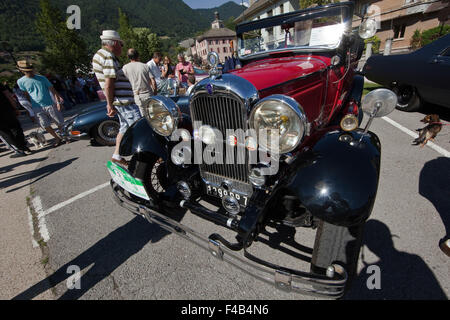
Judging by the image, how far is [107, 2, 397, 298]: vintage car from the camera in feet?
4.34

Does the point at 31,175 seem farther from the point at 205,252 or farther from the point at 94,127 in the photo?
the point at 205,252

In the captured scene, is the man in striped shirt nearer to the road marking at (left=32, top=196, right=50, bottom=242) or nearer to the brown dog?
the road marking at (left=32, top=196, right=50, bottom=242)

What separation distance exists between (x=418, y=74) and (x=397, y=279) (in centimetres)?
475

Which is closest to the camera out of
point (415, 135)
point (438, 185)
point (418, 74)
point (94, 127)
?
point (438, 185)

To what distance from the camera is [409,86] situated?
16.5 feet

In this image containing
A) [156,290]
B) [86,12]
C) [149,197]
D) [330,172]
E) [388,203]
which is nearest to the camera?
[330,172]

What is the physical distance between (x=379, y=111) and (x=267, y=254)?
150 cm

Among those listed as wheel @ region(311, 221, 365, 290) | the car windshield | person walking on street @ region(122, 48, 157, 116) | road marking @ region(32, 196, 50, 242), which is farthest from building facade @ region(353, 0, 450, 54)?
road marking @ region(32, 196, 50, 242)

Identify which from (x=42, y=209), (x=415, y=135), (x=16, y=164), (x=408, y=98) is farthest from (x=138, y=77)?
(x=408, y=98)

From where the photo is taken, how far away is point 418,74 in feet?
14.6

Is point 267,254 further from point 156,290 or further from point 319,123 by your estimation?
point 319,123

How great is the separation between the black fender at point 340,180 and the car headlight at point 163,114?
1.20 m
